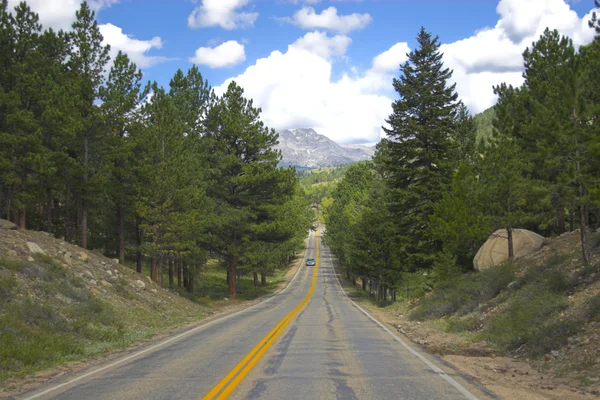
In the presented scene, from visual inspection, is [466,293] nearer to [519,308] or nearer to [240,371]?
[519,308]

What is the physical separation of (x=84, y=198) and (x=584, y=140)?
82.9ft

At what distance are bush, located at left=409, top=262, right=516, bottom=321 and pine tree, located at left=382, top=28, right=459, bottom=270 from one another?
7.36 metres

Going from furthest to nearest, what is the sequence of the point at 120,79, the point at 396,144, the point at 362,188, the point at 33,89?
the point at 362,188 → the point at 396,144 → the point at 120,79 → the point at 33,89

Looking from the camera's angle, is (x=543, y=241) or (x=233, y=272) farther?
(x=233, y=272)

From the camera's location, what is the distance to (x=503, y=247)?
22781mm

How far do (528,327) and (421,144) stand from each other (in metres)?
18.7

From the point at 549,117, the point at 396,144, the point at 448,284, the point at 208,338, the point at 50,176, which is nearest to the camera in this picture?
the point at 208,338

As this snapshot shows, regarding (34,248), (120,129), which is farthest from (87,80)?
(34,248)

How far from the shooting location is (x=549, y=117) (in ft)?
48.7

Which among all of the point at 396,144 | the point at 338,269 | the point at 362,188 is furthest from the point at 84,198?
the point at 338,269

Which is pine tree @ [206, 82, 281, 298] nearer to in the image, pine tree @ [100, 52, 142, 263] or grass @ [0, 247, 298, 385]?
pine tree @ [100, 52, 142, 263]

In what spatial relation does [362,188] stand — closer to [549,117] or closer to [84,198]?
[84,198]

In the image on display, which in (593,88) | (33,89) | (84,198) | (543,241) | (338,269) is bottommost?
(338,269)

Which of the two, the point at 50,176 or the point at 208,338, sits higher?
the point at 50,176
